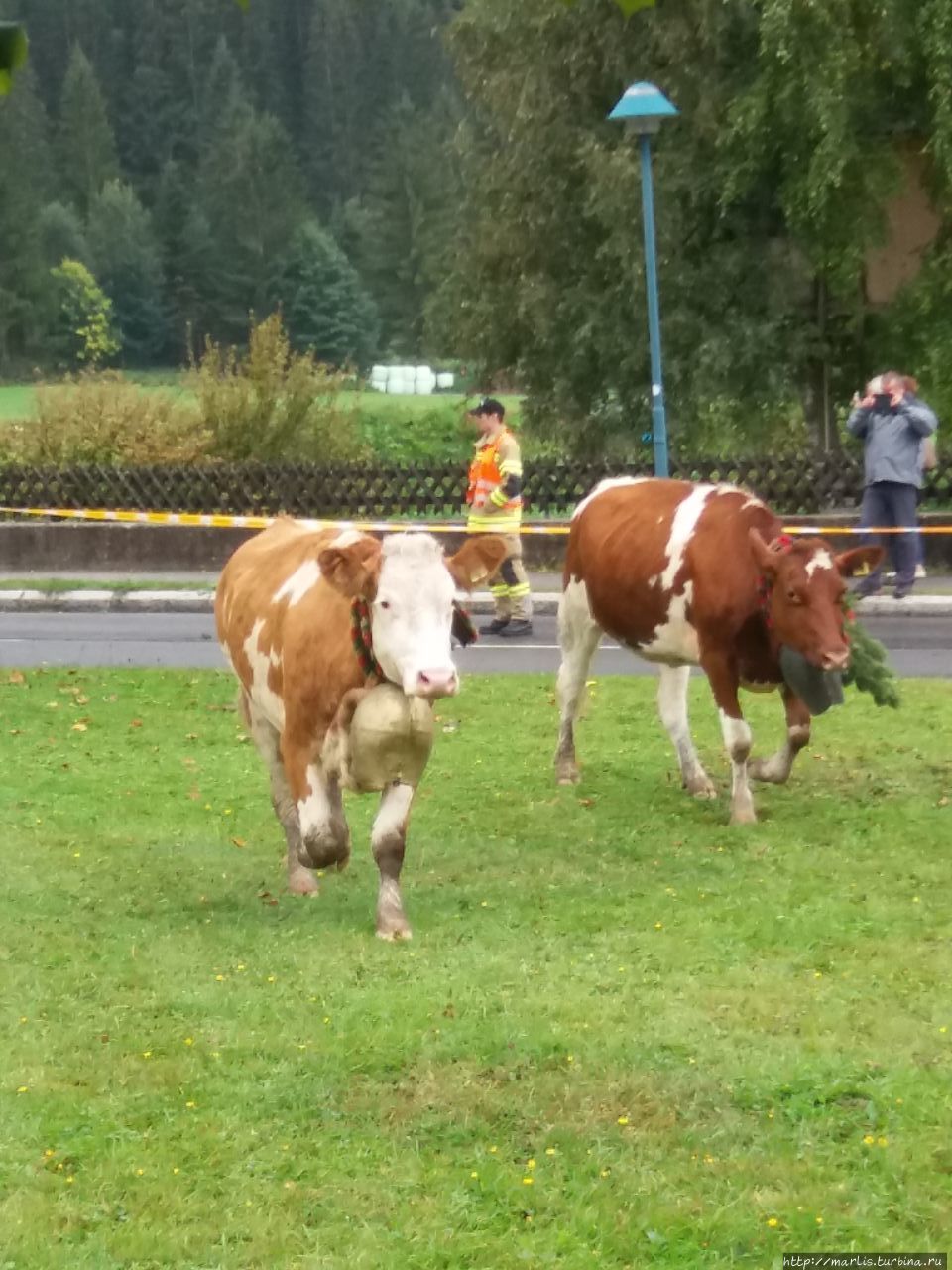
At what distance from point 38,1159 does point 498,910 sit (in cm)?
302

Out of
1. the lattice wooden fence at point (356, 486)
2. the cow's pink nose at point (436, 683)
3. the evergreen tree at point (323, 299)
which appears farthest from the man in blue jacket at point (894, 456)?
the evergreen tree at point (323, 299)

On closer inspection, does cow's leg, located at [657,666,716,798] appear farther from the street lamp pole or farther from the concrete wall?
the concrete wall

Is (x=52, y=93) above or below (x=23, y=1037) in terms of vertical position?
above

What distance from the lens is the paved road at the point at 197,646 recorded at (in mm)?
15258

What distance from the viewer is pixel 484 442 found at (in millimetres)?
16078

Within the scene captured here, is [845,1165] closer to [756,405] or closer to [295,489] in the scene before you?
[295,489]

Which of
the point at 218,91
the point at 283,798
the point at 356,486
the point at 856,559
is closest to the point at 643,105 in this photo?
the point at 356,486

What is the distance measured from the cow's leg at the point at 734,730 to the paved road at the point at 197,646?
205 inches

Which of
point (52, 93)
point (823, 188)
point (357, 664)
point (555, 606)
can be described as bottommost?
point (555, 606)

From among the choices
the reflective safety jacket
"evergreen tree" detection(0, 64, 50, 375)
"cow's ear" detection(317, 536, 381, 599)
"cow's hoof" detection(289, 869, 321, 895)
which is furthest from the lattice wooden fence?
"evergreen tree" detection(0, 64, 50, 375)

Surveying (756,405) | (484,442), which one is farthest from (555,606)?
(756,405)

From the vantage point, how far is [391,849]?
7.38 meters

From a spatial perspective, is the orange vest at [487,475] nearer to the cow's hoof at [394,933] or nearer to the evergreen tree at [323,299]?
the cow's hoof at [394,933]

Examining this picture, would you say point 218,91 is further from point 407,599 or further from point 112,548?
point 407,599
